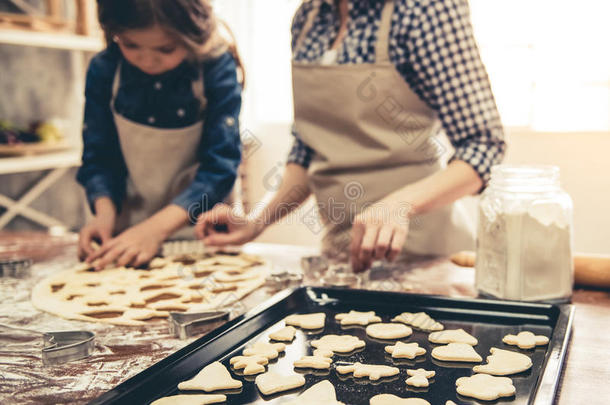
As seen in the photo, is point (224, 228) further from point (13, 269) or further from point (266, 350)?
point (266, 350)

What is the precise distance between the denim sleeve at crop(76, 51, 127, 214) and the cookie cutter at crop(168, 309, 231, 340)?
762mm

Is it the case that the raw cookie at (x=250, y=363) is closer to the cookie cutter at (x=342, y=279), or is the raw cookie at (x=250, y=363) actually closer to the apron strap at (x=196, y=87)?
Answer: the cookie cutter at (x=342, y=279)

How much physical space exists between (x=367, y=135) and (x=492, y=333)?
0.68 meters

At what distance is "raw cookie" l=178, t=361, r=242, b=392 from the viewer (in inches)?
24.5

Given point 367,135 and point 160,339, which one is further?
point 367,135

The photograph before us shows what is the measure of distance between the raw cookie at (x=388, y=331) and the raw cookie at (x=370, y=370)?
10 centimetres

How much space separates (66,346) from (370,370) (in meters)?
0.36

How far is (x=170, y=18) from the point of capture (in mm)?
1255

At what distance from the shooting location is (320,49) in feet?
4.87

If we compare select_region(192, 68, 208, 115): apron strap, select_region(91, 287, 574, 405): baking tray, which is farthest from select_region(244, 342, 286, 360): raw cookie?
select_region(192, 68, 208, 115): apron strap

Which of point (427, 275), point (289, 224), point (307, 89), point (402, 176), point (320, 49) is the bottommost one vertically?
point (289, 224)

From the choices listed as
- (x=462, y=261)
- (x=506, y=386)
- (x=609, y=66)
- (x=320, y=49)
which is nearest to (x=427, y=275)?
(x=462, y=261)

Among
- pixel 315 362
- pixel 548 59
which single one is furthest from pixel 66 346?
pixel 548 59

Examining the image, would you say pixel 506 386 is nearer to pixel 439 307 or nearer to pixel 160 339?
pixel 439 307
